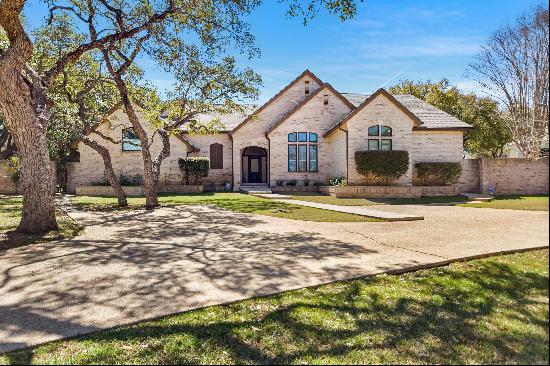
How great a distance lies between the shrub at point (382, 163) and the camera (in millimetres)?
Result: 20547

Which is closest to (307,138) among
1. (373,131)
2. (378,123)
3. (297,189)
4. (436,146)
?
(297,189)

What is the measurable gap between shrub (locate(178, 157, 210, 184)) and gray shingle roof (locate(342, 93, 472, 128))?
11.1 m

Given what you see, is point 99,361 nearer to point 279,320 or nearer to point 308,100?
point 279,320

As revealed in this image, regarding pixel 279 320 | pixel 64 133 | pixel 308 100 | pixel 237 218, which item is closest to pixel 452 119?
pixel 308 100

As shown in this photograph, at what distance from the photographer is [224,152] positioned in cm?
2642

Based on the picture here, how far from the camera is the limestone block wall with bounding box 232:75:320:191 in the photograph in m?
25.8

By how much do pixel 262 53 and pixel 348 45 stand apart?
37.3ft

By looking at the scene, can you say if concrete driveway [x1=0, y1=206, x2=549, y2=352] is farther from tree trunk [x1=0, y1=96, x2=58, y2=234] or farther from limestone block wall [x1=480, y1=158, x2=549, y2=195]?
limestone block wall [x1=480, y1=158, x2=549, y2=195]

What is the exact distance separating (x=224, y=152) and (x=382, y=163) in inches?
442

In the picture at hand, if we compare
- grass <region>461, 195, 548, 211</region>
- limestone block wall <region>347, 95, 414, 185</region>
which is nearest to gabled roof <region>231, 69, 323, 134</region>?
limestone block wall <region>347, 95, 414, 185</region>

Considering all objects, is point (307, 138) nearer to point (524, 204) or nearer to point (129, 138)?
point (129, 138)

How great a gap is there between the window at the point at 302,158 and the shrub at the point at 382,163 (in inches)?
187

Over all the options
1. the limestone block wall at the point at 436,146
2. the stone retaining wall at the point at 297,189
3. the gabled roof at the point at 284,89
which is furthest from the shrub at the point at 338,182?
the gabled roof at the point at 284,89

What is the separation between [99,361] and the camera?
3.10 metres
